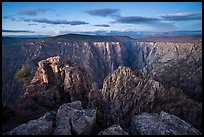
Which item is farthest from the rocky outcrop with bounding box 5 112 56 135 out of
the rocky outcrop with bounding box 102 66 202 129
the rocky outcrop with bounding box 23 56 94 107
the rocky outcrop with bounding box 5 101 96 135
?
the rocky outcrop with bounding box 102 66 202 129

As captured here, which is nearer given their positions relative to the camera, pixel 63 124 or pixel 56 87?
pixel 63 124

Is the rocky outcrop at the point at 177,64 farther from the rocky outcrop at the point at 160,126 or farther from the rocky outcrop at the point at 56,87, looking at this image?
the rocky outcrop at the point at 160,126

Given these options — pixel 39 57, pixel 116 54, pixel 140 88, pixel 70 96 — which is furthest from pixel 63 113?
pixel 116 54

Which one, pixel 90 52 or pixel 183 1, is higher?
pixel 183 1

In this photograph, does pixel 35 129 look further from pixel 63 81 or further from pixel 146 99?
pixel 146 99

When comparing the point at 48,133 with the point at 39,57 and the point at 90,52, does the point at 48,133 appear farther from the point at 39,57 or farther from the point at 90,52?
the point at 90,52

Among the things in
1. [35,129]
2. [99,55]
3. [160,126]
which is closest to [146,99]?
[160,126]

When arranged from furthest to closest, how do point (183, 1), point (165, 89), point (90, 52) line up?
1. point (90, 52)
2. point (165, 89)
3. point (183, 1)
